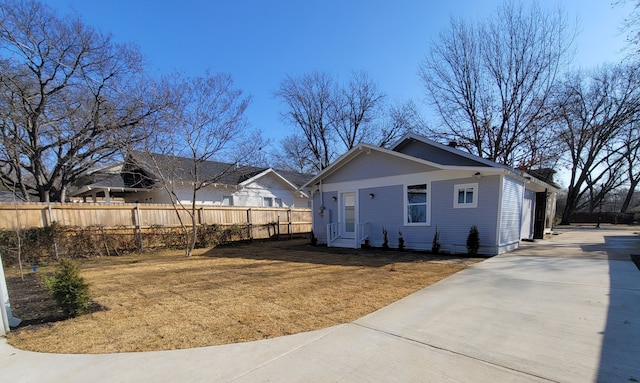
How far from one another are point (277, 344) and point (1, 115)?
14.0 metres

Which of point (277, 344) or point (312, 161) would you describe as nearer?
point (277, 344)

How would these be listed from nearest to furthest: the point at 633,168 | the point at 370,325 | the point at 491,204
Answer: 1. the point at 370,325
2. the point at 491,204
3. the point at 633,168

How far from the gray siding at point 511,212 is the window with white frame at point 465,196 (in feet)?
2.63

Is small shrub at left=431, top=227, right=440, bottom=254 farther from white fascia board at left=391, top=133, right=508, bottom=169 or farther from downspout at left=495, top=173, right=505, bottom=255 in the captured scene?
white fascia board at left=391, top=133, right=508, bottom=169

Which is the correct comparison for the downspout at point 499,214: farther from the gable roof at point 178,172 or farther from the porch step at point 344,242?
the gable roof at point 178,172

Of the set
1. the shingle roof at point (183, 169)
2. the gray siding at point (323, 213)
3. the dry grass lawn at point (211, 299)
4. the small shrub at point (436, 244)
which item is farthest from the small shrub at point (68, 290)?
the gray siding at point (323, 213)

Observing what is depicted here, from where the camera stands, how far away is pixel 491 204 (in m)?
8.94

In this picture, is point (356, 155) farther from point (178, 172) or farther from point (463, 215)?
point (178, 172)

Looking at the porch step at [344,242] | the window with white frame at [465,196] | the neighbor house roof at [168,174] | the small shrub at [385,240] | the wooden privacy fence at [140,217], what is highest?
the neighbor house roof at [168,174]

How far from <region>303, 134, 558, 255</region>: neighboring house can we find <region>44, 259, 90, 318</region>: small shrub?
29.5 feet

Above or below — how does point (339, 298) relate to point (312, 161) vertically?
below

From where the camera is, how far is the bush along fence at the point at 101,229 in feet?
29.1

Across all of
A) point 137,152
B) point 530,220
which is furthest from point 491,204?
point 137,152

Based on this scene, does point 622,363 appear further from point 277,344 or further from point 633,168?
point 633,168
